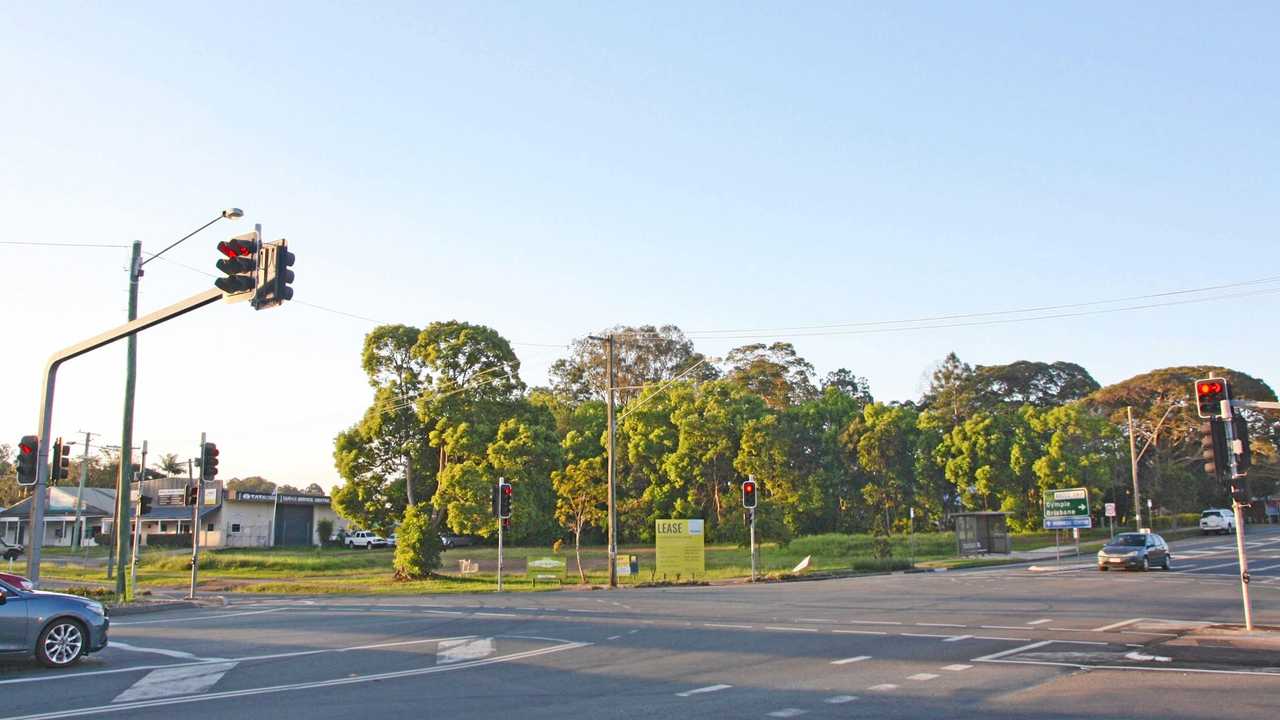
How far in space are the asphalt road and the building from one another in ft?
182

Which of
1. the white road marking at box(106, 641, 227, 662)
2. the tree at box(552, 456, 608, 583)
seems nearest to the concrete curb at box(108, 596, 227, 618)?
the white road marking at box(106, 641, 227, 662)

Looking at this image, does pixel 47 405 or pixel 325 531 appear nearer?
pixel 47 405

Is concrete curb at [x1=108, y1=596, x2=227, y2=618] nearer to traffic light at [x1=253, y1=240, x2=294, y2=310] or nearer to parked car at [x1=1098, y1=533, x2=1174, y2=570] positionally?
traffic light at [x1=253, y1=240, x2=294, y2=310]

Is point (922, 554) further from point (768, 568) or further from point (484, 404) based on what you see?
point (484, 404)

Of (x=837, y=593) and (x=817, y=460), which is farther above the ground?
(x=817, y=460)

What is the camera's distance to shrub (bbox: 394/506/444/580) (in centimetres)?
4097

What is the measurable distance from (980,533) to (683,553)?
2207 cm

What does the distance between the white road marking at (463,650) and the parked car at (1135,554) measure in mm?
28730

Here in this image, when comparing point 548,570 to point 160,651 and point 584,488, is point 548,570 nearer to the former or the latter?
point 584,488

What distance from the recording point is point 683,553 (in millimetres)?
38938

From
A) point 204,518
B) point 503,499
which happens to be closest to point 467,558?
point 503,499

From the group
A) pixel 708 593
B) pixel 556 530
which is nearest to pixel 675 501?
pixel 556 530

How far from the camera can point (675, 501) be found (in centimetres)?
6481

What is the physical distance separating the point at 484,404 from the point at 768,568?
14.6 metres
